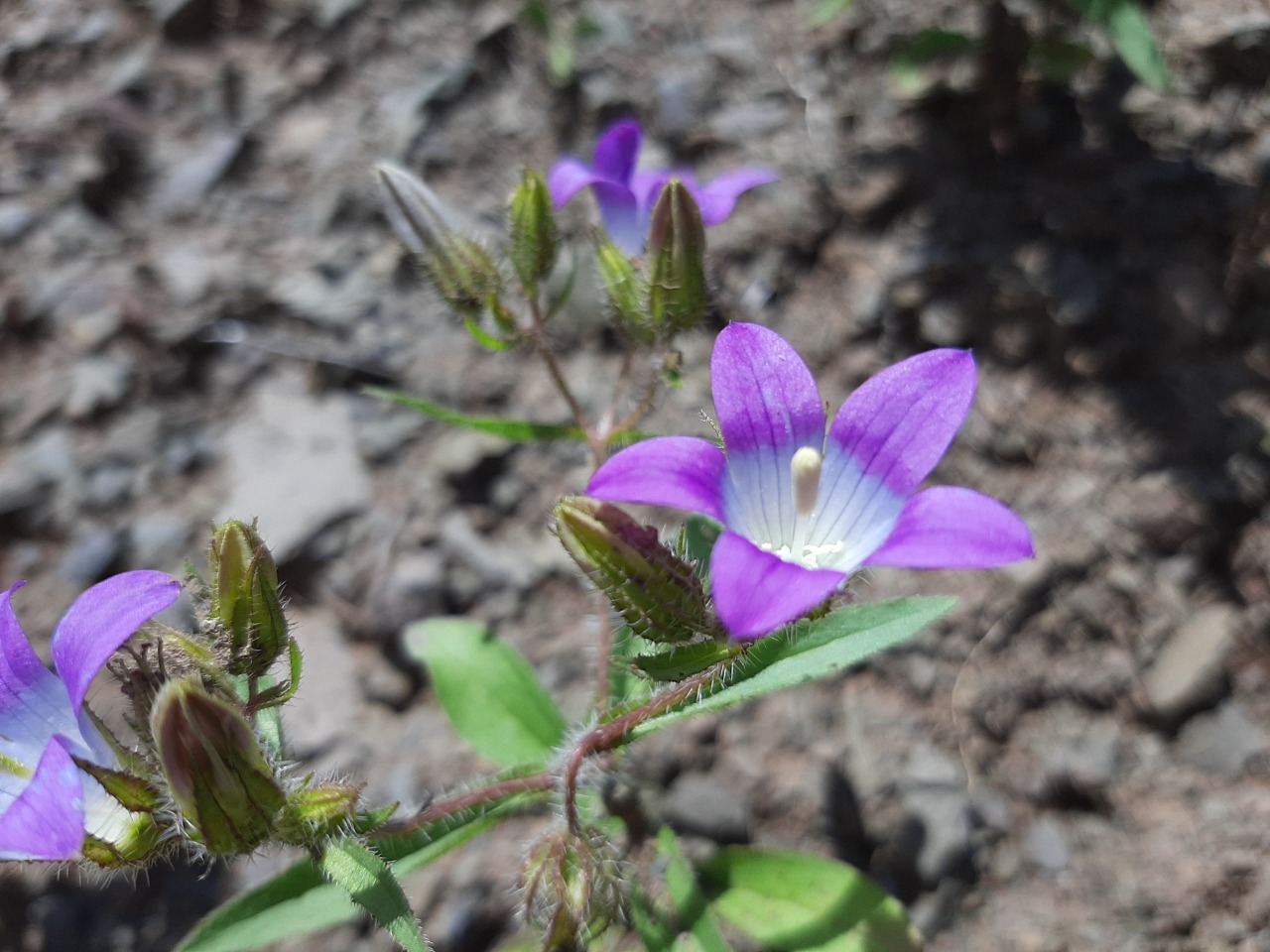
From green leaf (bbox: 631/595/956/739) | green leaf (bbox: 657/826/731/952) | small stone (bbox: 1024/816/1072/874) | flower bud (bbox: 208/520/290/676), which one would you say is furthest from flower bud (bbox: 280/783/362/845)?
small stone (bbox: 1024/816/1072/874)

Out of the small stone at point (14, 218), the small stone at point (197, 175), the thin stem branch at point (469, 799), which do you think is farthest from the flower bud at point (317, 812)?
the small stone at point (14, 218)

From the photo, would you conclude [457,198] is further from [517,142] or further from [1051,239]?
[1051,239]

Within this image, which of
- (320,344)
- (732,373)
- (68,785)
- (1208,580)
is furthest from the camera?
(320,344)

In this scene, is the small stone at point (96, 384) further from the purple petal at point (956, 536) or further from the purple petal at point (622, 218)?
the purple petal at point (956, 536)

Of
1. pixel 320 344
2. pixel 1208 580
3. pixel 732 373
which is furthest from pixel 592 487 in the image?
pixel 320 344

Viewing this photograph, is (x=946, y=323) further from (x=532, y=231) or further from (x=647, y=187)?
(x=532, y=231)

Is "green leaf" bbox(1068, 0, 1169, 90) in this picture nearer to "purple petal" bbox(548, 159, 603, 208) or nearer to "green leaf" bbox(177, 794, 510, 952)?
"purple petal" bbox(548, 159, 603, 208)
